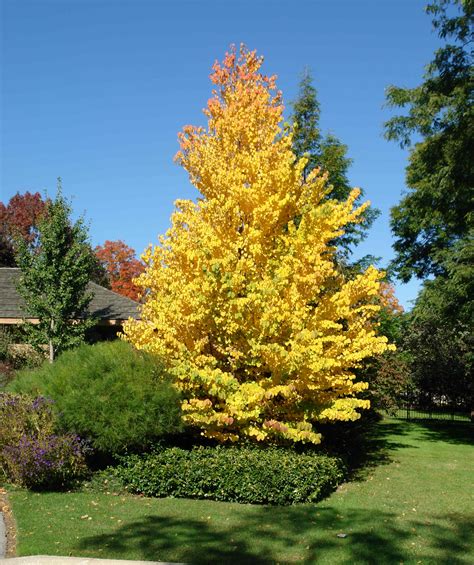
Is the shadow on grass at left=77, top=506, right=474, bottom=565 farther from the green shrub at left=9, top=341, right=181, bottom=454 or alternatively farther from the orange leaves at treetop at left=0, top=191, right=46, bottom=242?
the orange leaves at treetop at left=0, top=191, right=46, bottom=242

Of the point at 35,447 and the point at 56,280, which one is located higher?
the point at 56,280

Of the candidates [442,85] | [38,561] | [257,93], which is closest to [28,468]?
[38,561]

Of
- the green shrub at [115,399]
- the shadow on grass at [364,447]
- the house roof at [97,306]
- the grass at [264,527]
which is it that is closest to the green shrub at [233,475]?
the grass at [264,527]

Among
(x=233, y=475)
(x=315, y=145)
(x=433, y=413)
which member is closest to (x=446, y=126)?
(x=315, y=145)

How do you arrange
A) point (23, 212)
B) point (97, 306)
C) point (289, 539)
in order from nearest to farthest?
point (289, 539) < point (97, 306) < point (23, 212)

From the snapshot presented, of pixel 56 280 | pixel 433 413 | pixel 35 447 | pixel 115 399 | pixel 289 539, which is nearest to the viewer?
pixel 289 539

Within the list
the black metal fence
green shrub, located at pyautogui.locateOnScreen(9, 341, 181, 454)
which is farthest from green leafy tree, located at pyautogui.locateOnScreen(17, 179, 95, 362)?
the black metal fence

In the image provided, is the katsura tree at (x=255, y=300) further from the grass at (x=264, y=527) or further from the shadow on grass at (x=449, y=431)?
the shadow on grass at (x=449, y=431)

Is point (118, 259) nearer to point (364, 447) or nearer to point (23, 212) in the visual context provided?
point (23, 212)

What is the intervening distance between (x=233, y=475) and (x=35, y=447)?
131 inches

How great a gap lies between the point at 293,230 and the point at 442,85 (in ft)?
31.3

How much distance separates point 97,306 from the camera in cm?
2141

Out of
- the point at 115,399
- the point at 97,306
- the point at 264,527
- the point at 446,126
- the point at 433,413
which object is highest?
the point at 446,126

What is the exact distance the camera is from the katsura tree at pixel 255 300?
9.40m
